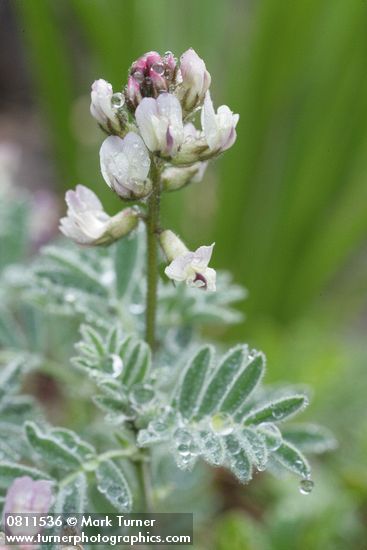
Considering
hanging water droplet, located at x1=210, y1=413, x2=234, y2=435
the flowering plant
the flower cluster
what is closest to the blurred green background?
the flowering plant

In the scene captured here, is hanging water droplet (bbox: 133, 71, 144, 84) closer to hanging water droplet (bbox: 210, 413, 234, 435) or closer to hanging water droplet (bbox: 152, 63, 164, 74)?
hanging water droplet (bbox: 152, 63, 164, 74)

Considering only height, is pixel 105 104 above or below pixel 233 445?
above

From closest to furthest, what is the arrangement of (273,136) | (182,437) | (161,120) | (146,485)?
(161,120) → (182,437) → (146,485) → (273,136)

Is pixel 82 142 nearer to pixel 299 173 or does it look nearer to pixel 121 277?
pixel 299 173

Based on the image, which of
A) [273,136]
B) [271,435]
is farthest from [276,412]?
[273,136]

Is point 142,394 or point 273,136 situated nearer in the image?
point 142,394

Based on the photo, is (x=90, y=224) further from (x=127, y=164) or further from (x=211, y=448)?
(x=211, y=448)

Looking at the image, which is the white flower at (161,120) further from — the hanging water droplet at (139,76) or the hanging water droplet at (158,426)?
the hanging water droplet at (158,426)
